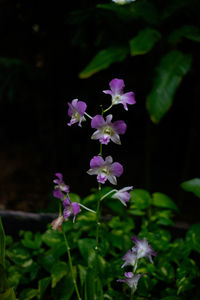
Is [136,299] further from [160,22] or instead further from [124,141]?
[124,141]

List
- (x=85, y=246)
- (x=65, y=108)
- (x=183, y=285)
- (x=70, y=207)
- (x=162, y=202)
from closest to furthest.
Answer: (x=70, y=207)
(x=183, y=285)
(x=85, y=246)
(x=162, y=202)
(x=65, y=108)

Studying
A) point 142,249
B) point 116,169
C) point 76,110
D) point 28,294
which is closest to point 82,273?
point 28,294

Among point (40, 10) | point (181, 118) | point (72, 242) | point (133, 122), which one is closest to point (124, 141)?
point (133, 122)

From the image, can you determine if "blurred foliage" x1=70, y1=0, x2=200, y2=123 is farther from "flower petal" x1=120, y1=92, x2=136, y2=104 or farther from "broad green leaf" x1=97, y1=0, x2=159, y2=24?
"flower petal" x1=120, y1=92, x2=136, y2=104

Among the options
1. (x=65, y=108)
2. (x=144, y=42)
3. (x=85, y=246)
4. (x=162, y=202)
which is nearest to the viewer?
(x=85, y=246)

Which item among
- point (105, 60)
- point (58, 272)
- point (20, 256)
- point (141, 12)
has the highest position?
point (141, 12)

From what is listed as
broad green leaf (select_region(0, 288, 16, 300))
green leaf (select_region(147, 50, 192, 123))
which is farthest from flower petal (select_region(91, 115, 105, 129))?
green leaf (select_region(147, 50, 192, 123))

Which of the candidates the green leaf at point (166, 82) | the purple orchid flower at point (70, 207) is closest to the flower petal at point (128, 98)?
the purple orchid flower at point (70, 207)

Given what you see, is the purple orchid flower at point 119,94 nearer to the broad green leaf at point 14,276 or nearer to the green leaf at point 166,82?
the broad green leaf at point 14,276

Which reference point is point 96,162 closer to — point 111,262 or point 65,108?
point 111,262
